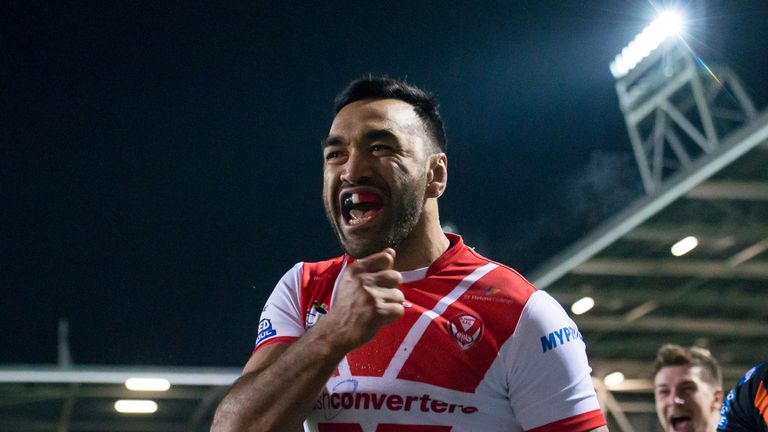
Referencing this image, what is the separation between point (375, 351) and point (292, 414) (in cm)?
35

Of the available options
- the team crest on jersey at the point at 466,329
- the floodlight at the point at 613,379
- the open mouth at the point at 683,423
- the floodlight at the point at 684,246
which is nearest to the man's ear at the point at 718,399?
the open mouth at the point at 683,423

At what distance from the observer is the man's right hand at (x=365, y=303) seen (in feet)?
7.93

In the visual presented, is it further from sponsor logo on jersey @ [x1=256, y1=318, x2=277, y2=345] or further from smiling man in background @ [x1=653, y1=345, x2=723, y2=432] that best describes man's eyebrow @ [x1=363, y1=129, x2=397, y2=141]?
smiling man in background @ [x1=653, y1=345, x2=723, y2=432]

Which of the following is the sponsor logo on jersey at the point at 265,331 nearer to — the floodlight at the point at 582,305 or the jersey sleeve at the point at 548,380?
the jersey sleeve at the point at 548,380

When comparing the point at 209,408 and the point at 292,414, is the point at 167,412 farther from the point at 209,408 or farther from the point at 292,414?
the point at 292,414

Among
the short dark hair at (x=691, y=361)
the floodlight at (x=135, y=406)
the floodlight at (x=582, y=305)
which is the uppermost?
the floodlight at (x=582, y=305)

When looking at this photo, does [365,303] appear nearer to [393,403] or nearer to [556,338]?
[393,403]

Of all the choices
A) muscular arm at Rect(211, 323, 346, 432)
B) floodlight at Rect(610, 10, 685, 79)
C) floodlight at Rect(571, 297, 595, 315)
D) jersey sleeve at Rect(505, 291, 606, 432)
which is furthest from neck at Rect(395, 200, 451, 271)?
floodlight at Rect(610, 10, 685, 79)

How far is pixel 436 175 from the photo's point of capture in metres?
3.03

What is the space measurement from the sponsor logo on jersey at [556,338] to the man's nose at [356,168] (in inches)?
24.6

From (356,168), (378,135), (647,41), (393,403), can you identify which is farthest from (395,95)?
(647,41)

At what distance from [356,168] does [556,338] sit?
2.24 ft

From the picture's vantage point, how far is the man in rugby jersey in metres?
2.46

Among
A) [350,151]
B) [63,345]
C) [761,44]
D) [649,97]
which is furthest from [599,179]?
[350,151]
